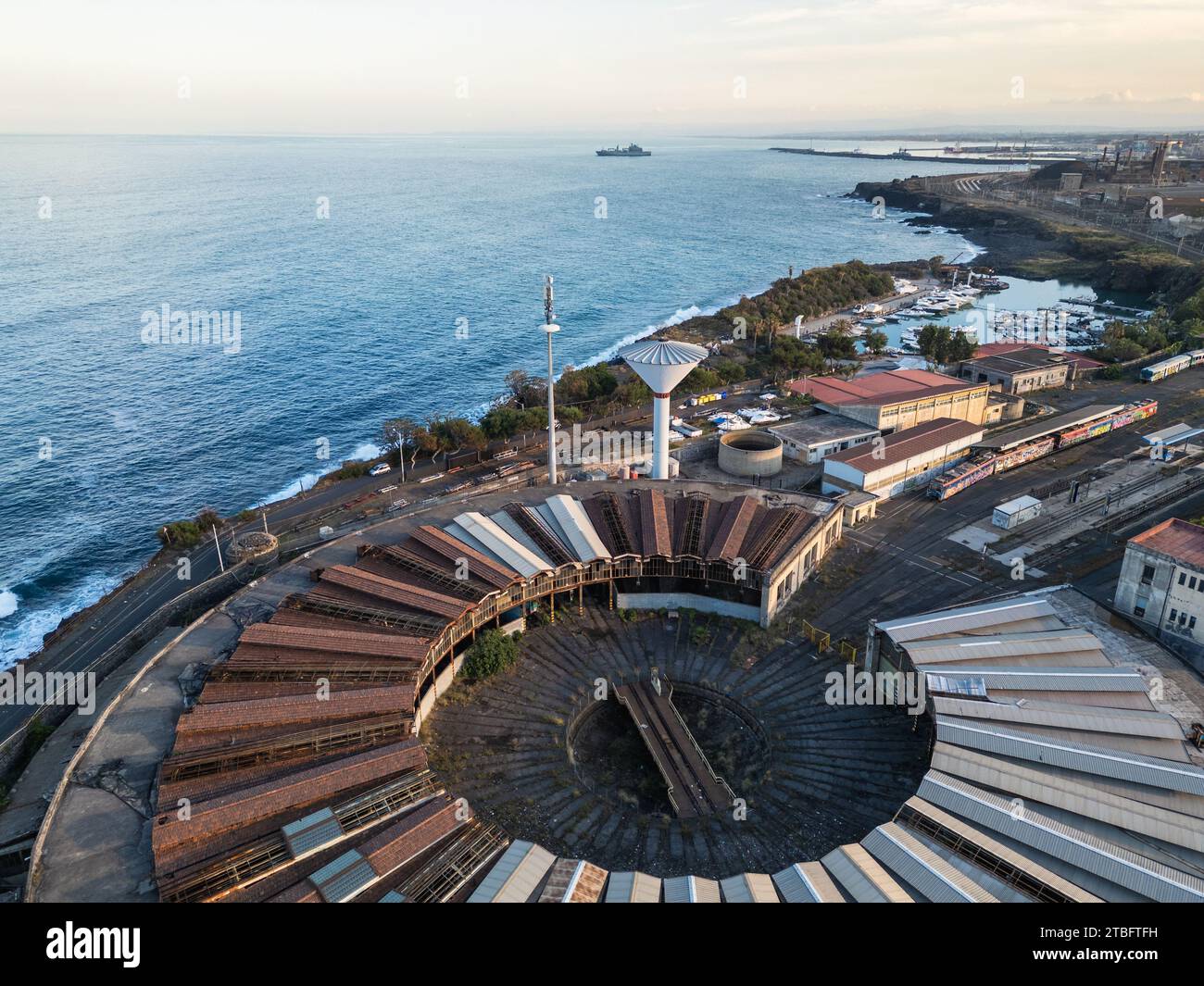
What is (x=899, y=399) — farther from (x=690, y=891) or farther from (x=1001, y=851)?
(x=690, y=891)

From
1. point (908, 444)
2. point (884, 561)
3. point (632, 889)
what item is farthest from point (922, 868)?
point (908, 444)

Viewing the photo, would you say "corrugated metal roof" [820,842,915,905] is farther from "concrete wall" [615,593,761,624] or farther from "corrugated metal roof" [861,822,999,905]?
"concrete wall" [615,593,761,624]

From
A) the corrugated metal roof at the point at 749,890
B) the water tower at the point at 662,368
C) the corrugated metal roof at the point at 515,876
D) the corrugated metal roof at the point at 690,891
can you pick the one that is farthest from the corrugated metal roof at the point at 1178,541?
the corrugated metal roof at the point at 515,876

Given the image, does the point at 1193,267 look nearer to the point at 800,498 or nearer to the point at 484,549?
the point at 800,498

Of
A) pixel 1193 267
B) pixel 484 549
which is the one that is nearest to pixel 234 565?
pixel 484 549

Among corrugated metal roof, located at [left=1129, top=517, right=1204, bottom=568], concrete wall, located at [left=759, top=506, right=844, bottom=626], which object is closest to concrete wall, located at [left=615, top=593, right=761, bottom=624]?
concrete wall, located at [left=759, top=506, right=844, bottom=626]

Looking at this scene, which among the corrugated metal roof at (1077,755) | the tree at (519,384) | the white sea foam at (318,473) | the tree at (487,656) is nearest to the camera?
the corrugated metal roof at (1077,755)

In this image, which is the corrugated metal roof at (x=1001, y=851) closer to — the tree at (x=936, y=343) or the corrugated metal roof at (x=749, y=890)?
the corrugated metal roof at (x=749, y=890)
